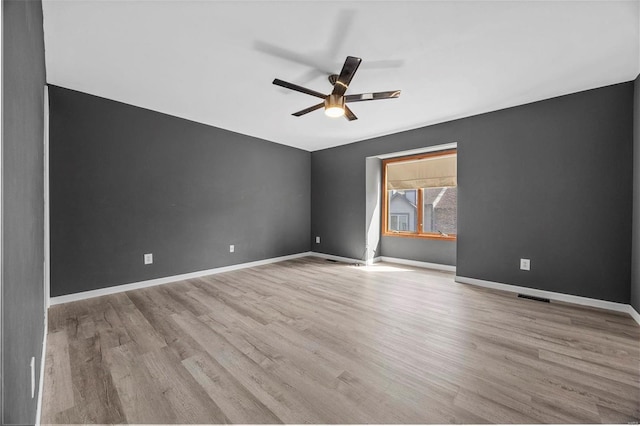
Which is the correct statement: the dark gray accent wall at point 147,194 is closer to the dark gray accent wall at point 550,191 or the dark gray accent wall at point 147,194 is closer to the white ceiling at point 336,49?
the white ceiling at point 336,49

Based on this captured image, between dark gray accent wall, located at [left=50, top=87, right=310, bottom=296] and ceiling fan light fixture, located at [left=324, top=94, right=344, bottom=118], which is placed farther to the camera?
dark gray accent wall, located at [left=50, top=87, right=310, bottom=296]

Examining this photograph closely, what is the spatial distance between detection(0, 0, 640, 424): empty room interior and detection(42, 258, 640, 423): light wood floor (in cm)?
2

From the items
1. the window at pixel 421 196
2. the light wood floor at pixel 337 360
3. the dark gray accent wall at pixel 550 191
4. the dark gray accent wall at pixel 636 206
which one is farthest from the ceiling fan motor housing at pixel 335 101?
the dark gray accent wall at pixel 636 206

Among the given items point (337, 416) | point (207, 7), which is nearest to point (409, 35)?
point (207, 7)

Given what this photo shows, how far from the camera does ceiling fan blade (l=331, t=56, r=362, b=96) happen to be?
1.91m

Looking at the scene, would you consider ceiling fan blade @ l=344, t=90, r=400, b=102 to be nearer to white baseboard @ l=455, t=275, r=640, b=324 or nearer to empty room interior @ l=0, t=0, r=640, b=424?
empty room interior @ l=0, t=0, r=640, b=424

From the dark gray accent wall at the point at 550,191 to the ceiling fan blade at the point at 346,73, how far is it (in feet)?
5.40

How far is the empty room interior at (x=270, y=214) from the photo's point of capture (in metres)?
1.38

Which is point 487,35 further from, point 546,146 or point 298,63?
point 546,146

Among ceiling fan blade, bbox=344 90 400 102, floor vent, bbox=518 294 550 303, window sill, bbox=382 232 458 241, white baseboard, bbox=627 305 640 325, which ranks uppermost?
ceiling fan blade, bbox=344 90 400 102

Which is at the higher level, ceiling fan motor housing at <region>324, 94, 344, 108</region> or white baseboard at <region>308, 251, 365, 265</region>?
ceiling fan motor housing at <region>324, 94, 344, 108</region>

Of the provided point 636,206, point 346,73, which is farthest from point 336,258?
point 636,206

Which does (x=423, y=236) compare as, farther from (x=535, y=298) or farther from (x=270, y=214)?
(x=270, y=214)

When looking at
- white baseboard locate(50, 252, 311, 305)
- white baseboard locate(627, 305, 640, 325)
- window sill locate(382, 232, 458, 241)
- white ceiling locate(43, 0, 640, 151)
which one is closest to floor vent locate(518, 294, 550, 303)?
white baseboard locate(627, 305, 640, 325)
